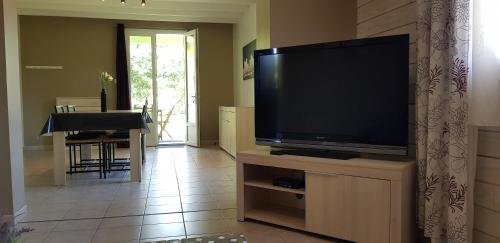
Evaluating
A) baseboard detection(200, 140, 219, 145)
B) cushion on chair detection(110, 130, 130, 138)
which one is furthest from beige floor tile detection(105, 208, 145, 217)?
baseboard detection(200, 140, 219, 145)

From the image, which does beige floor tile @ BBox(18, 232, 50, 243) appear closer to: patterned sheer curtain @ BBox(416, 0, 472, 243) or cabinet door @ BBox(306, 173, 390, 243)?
cabinet door @ BBox(306, 173, 390, 243)

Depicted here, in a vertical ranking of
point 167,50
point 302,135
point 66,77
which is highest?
point 167,50

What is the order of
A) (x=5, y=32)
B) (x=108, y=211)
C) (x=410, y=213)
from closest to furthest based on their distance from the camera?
(x=410, y=213) < (x=5, y=32) < (x=108, y=211)

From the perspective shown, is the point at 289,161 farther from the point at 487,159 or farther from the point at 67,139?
the point at 67,139

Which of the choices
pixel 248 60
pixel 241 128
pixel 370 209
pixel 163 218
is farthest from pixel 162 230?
pixel 248 60

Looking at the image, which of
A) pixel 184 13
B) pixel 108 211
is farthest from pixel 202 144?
pixel 108 211

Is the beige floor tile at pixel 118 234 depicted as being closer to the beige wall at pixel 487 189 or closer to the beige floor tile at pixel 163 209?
the beige floor tile at pixel 163 209

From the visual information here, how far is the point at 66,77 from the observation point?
24.1ft

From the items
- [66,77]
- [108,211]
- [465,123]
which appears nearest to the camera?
[465,123]

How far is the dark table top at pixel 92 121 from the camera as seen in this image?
4191 mm

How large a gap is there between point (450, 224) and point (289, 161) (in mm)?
1054

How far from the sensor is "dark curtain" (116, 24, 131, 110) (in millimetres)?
7375

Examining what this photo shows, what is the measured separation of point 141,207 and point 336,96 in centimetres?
198

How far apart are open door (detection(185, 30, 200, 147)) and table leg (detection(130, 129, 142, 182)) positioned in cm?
300
